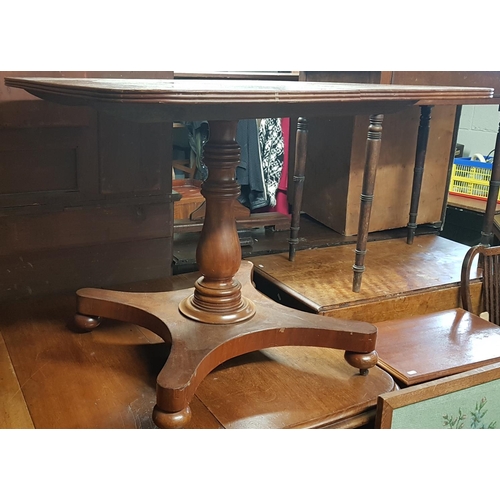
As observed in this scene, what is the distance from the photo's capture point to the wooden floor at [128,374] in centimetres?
110

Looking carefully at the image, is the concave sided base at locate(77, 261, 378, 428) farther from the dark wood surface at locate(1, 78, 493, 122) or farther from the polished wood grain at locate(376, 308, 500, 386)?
the dark wood surface at locate(1, 78, 493, 122)

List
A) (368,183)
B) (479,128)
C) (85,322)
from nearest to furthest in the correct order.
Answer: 1. (85,322)
2. (368,183)
3. (479,128)

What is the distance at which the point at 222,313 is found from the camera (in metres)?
1.25

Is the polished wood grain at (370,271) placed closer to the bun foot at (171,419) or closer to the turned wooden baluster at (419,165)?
the turned wooden baluster at (419,165)

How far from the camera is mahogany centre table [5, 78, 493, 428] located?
0.99 m

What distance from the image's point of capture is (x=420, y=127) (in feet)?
7.02

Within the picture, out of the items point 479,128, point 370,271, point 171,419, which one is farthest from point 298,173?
point 479,128

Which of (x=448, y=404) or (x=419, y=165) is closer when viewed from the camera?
(x=448, y=404)

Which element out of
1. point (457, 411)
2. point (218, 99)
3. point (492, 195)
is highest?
point (218, 99)

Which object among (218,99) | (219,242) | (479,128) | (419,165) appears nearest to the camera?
(218,99)

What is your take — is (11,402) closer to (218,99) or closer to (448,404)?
(218,99)

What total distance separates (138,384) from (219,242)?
12.8 inches

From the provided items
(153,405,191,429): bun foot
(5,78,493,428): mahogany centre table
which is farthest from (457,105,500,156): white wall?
(153,405,191,429): bun foot

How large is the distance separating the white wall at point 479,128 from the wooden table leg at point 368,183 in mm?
2324
